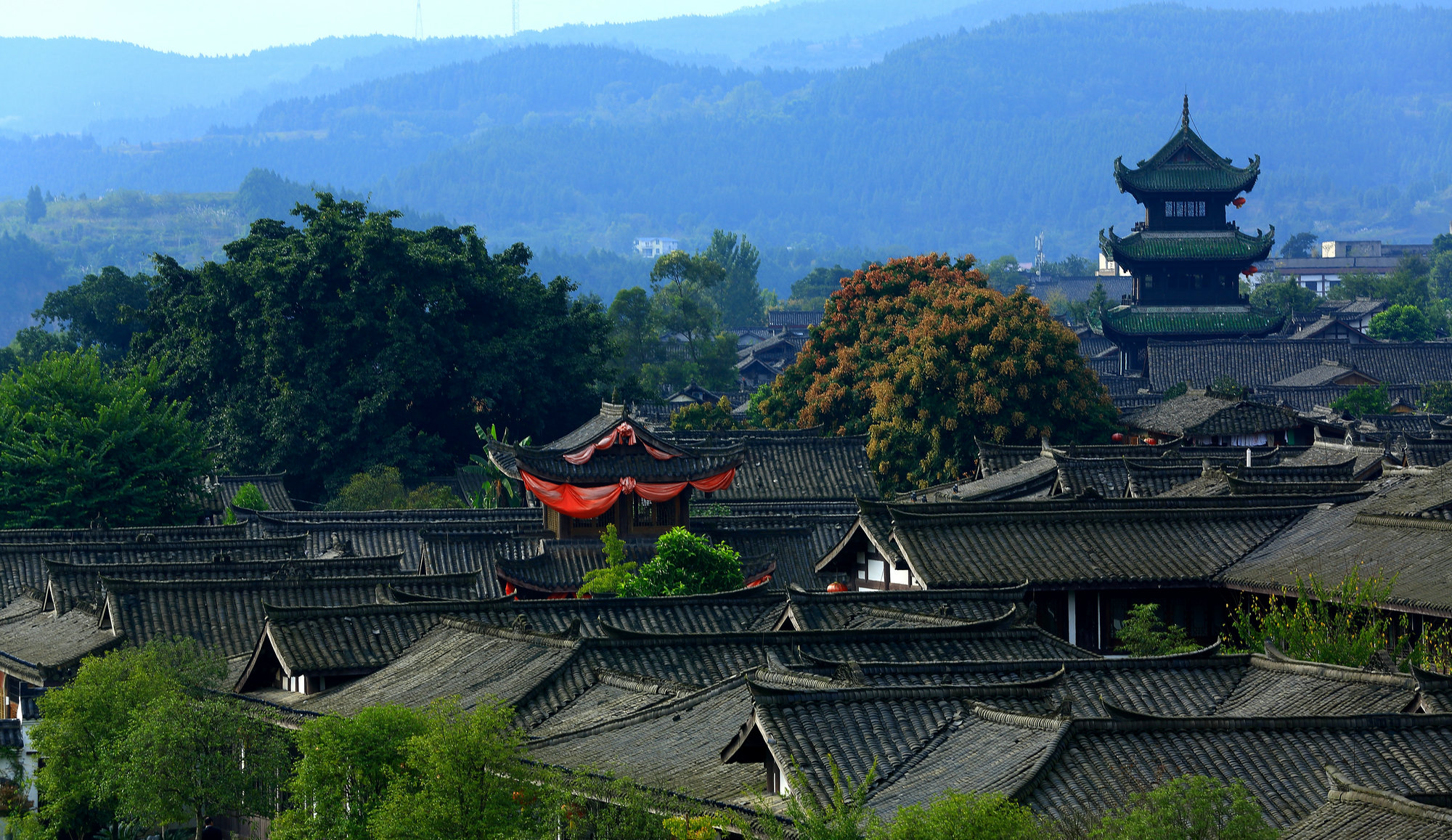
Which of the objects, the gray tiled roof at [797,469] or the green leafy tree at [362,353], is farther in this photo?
the green leafy tree at [362,353]

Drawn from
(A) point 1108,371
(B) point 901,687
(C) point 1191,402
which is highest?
(B) point 901,687

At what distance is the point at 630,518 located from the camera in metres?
A: 53.9

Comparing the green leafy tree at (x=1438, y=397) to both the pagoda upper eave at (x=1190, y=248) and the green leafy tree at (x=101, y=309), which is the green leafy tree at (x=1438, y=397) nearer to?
the pagoda upper eave at (x=1190, y=248)

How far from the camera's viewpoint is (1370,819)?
18.0 meters

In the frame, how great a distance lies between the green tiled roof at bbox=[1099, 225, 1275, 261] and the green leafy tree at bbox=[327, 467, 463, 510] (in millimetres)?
49102

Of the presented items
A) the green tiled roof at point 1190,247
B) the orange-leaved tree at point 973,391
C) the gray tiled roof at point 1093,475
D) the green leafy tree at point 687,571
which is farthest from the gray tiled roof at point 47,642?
the green tiled roof at point 1190,247

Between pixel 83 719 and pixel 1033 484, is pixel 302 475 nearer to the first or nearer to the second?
pixel 1033 484

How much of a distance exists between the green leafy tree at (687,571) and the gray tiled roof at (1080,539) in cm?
469

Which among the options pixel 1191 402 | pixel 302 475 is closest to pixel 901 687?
pixel 1191 402

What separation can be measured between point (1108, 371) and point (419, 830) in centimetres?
11663

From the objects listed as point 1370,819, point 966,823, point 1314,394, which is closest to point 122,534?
point 966,823

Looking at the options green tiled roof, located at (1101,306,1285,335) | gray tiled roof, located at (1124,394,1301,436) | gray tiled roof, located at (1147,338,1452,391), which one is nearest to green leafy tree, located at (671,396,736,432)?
gray tiled roof, located at (1124,394,1301,436)

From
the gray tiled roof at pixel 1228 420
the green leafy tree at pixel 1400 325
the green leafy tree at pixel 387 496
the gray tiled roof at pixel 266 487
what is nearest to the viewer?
the gray tiled roof at pixel 1228 420

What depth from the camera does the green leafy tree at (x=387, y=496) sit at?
2773 inches
